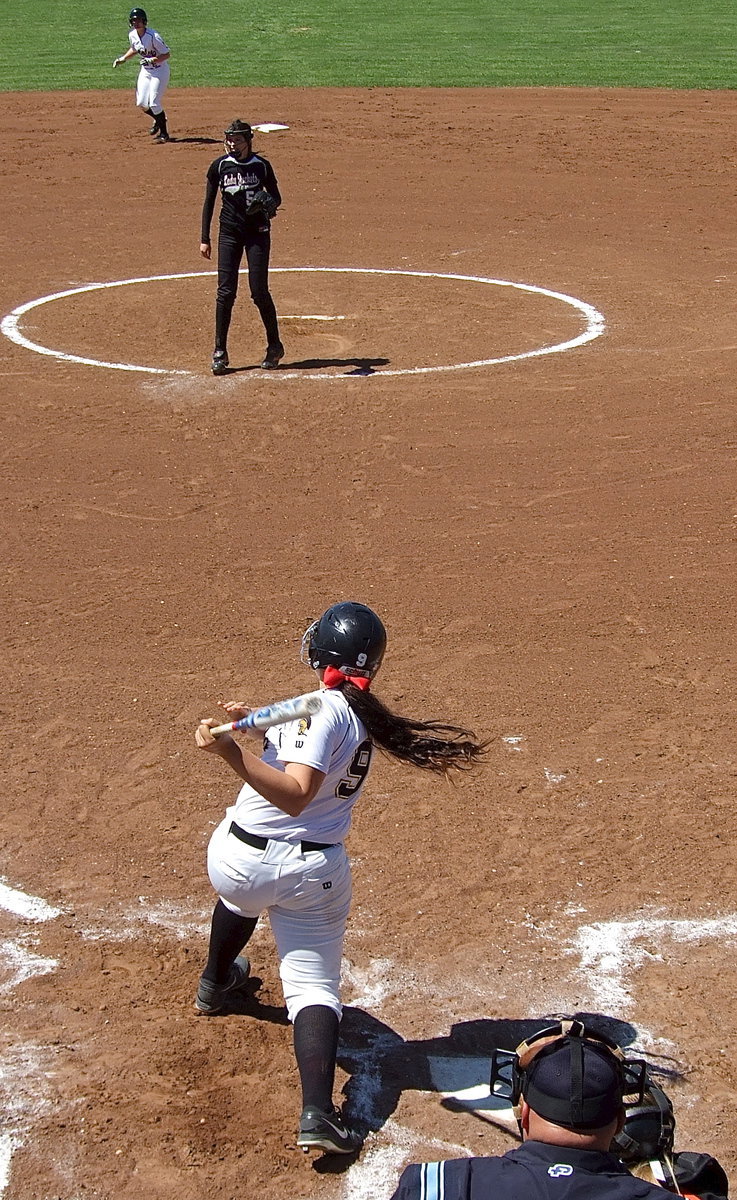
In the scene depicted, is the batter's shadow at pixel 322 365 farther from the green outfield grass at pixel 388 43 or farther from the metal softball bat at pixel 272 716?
the green outfield grass at pixel 388 43

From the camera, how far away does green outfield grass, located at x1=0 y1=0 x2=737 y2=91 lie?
29797 millimetres

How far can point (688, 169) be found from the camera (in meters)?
22.6

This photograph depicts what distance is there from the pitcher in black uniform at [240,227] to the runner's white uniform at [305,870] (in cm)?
865

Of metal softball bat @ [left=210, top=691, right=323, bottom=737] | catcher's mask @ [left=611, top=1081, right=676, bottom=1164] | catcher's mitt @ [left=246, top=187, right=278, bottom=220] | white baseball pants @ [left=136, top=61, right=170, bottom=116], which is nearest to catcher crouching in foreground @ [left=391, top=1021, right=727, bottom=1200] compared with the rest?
catcher's mask @ [left=611, top=1081, right=676, bottom=1164]

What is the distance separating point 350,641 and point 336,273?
1267 cm

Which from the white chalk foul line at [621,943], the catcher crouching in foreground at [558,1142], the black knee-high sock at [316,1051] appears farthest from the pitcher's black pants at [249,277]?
the catcher crouching in foreground at [558,1142]

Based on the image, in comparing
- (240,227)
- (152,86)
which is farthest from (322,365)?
(152,86)

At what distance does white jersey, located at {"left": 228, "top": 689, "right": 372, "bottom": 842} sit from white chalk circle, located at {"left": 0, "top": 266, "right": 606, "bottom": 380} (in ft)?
27.7

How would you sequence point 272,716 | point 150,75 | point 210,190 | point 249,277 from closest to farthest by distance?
point 272,716 → point 210,190 → point 249,277 → point 150,75

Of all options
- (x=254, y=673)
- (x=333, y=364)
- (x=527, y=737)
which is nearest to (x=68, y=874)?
(x=254, y=673)

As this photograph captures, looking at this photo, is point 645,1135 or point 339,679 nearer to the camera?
point 645,1135

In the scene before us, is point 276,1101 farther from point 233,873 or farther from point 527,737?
point 527,737

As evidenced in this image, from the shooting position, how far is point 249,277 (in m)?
13.1

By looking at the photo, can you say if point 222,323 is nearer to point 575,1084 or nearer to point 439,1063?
point 439,1063
